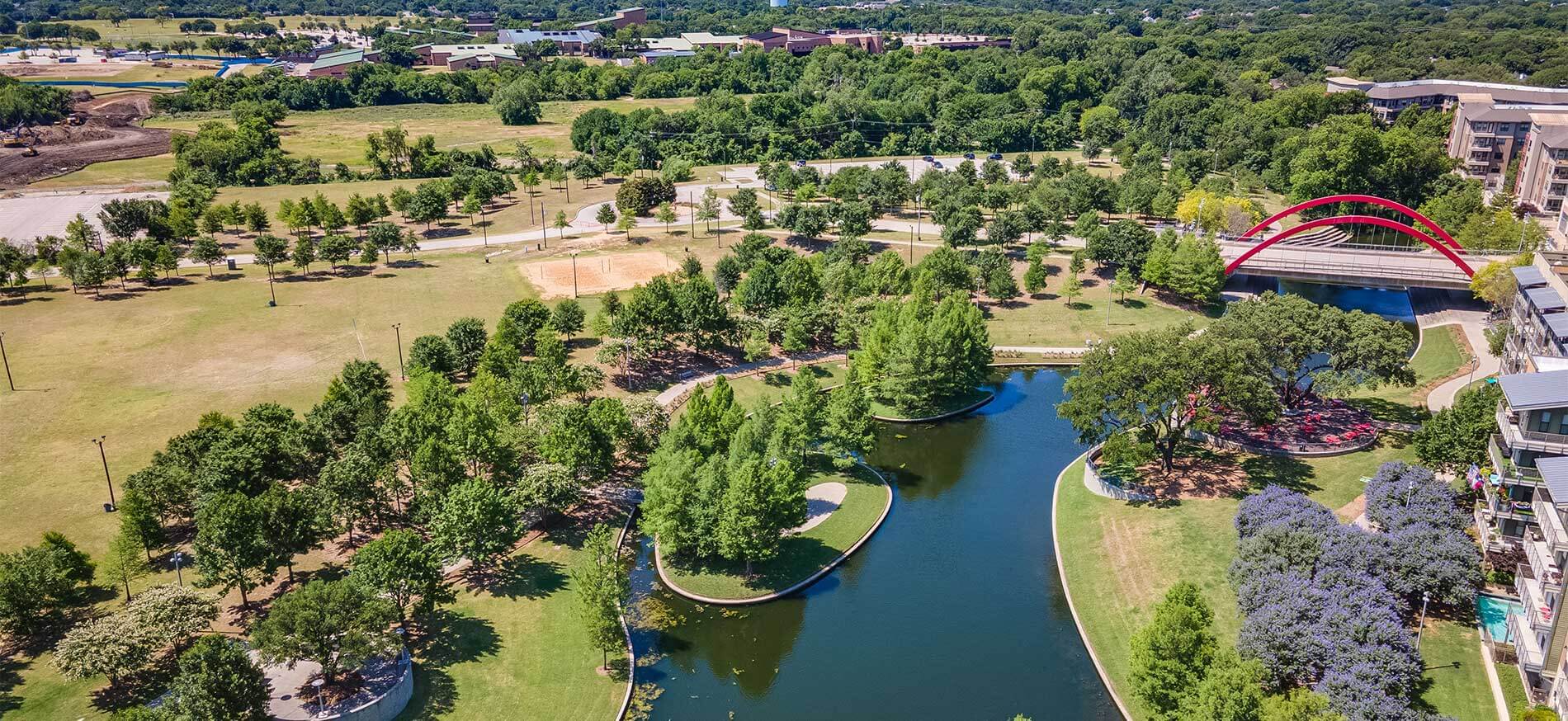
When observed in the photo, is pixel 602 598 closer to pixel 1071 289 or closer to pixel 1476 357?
pixel 1071 289

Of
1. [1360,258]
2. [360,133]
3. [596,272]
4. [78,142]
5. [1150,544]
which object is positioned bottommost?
[1150,544]

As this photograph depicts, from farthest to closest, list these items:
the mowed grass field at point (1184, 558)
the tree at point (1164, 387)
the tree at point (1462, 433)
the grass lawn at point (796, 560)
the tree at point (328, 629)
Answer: the tree at point (1164, 387) → the tree at point (1462, 433) → the grass lawn at point (796, 560) → the mowed grass field at point (1184, 558) → the tree at point (328, 629)

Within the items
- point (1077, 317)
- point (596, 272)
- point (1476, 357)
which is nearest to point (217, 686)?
point (596, 272)

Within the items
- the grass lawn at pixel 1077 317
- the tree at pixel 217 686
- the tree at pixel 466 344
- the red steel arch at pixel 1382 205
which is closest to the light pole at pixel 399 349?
the tree at pixel 466 344

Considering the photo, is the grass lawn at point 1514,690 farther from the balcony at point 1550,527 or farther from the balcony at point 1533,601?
the balcony at point 1550,527

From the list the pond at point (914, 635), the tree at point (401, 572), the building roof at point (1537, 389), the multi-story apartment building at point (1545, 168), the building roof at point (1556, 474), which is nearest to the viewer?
the building roof at point (1556, 474)

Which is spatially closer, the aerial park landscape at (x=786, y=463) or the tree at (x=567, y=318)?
the aerial park landscape at (x=786, y=463)

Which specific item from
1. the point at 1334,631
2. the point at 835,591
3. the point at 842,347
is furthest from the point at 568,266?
the point at 1334,631
